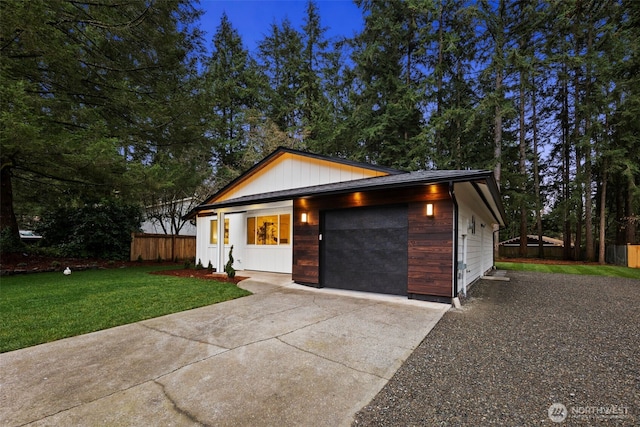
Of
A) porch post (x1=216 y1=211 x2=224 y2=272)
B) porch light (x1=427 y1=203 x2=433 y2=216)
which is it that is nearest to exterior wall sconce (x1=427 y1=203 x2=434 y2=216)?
porch light (x1=427 y1=203 x2=433 y2=216)

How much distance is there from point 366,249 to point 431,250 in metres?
1.43

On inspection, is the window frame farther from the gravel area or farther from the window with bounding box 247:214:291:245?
the gravel area

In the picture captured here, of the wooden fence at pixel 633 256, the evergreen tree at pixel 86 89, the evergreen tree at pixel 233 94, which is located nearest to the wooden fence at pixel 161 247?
the evergreen tree at pixel 86 89

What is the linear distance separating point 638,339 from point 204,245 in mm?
11103

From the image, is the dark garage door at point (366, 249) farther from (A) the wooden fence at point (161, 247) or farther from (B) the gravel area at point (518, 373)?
(A) the wooden fence at point (161, 247)

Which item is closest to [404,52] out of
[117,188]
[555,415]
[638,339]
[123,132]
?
[123,132]

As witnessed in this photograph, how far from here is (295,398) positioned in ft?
7.26
